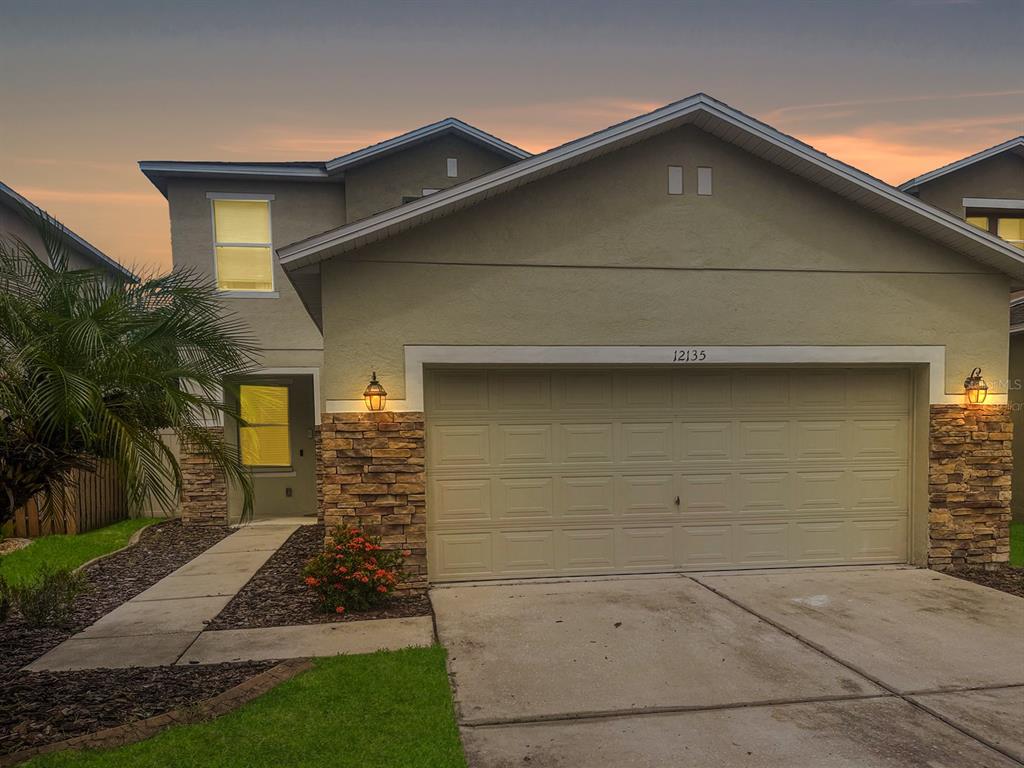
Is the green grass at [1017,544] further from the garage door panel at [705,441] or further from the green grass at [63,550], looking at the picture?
the green grass at [63,550]

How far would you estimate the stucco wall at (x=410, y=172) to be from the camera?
1209 centimetres

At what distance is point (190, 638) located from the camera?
19.0ft

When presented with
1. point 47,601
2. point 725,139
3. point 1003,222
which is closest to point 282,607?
point 47,601

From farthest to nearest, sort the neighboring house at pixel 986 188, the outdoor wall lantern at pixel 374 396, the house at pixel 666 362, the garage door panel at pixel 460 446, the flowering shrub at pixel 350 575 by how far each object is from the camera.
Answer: the neighboring house at pixel 986 188
the garage door panel at pixel 460 446
the house at pixel 666 362
the outdoor wall lantern at pixel 374 396
the flowering shrub at pixel 350 575

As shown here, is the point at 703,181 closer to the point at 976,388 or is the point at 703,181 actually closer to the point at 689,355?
the point at 689,355

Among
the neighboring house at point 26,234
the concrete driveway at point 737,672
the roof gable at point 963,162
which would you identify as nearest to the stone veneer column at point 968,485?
the concrete driveway at point 737,672

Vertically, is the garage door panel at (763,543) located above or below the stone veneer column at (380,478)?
below

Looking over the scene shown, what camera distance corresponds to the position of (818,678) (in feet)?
15.9

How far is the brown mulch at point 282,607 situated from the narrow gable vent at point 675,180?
18.6 ft

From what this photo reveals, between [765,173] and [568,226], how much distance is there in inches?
102

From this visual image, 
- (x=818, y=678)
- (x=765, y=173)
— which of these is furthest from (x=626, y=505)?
(x=765, y=173)

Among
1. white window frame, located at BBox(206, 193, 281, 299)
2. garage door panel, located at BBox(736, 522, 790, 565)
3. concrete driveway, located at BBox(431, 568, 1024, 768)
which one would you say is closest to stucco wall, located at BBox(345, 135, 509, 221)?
white window frame, located at BBox(206, 193, 281, 299)

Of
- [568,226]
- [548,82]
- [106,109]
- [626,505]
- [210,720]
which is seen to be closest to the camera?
[210,720]

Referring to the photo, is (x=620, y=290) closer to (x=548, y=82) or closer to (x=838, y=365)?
(x=838, y=365)
